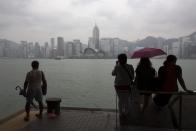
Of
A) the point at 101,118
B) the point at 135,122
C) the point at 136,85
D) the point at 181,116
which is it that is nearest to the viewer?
the point at 181,116

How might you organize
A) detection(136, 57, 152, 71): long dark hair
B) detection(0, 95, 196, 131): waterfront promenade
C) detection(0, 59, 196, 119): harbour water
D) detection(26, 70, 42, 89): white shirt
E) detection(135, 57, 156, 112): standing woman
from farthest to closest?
detection(0, 59, 196, 119): harbour water < detection(26, 70, 42, 89): white shirt < detection(136, 57, 152, 71): long dark hair < detection(135, 57, 156, 112): standing woman < detection(0, 95, 196, 131): waterfront promenade

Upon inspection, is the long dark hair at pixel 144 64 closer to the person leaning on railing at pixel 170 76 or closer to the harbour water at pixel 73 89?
the person leaning on railing at pixel 170 76

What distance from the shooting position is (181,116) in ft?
17.1

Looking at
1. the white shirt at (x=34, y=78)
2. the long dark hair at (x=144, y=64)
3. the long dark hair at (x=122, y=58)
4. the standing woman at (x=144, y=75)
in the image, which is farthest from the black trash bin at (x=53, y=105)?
the long dark hair at (x=144, y=64)

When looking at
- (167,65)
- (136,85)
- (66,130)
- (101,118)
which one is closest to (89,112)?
(101,118)

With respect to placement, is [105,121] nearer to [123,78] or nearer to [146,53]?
[123,78]

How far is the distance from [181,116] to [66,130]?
97.8 inches

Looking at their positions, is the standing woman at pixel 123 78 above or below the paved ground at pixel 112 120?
above

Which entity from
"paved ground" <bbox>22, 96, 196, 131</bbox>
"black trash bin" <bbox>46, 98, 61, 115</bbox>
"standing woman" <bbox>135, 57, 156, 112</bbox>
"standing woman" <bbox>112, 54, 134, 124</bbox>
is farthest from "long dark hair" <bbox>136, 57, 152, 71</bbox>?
"black trash bin" <bbox>46, 98, 61, 115</bbox>

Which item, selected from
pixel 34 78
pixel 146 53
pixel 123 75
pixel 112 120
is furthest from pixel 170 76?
pixel 34 78

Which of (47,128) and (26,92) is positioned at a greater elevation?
(26,92)

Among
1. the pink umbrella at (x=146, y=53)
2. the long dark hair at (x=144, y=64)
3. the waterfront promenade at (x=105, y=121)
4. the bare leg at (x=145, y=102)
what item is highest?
A: the pink umbrella at (x=146, y=53)

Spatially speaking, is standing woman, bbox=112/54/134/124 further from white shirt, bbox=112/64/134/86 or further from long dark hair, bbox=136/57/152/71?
long dark hair, bbox=136/57/152/71

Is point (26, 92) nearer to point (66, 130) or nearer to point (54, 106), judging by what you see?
point (54, 106)
